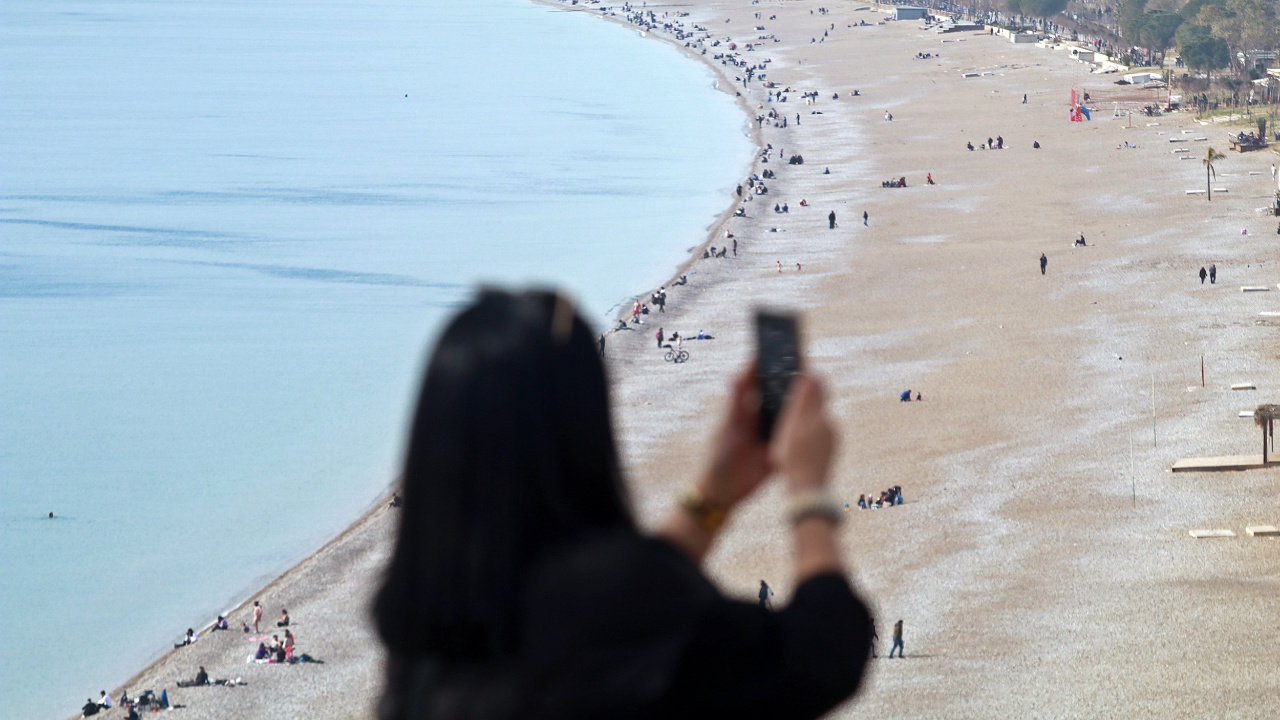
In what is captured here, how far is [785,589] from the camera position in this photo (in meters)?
24.0

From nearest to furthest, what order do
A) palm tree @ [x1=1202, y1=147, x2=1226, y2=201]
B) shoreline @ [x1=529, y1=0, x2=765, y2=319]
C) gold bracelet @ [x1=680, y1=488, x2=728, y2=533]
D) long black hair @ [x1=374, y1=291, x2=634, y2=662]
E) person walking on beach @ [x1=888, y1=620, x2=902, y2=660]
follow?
long black hair @ [x1=374, y1=291, x2=634, y2=662]
gold bracelet @ [x1=680, y1=488, x2=728, y2=533]
person walking on beach @ [x1=888, y1=620, x2=902, y2=660]
shoreline @ [x1=529, y1=0, x2=765, y2=319]
palm tree @ [x1=1202, y1=147, x2=1226, y2=201]

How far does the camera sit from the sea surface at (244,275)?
108 ft

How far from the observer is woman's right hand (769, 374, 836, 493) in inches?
99.2

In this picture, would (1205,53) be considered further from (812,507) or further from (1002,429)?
(812,507)

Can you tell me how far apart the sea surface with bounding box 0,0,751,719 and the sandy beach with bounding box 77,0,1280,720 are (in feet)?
12.3

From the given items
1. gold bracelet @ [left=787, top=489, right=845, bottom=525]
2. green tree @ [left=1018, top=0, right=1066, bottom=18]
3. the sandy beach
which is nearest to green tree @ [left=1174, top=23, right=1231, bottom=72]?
the sandy beach

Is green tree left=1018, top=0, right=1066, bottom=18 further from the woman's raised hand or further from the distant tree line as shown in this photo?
the woman's raised hand

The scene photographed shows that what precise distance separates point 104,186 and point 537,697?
3270 inches

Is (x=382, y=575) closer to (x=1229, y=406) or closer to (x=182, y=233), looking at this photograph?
(x=1229, y=406)

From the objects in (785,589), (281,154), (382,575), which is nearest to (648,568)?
(382,575)

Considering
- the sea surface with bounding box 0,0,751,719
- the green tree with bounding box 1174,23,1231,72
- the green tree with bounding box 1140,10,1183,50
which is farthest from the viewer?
the green tree with bounding box 1140,10,1183,50

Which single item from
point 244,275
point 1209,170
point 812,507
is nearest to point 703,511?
point 812,507

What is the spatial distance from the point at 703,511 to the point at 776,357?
354 millimetres

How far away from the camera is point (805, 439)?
8.29ft
